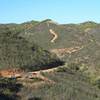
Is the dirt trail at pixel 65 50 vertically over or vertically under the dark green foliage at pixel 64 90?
under

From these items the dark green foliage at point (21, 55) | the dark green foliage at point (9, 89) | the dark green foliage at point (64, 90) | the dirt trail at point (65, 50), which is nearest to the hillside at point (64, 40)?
the dirt trail at point (65, 50)

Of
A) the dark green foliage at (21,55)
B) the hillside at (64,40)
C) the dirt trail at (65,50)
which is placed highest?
the dark green foliage at (21,55)

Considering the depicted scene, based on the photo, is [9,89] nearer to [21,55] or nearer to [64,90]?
[64,90]

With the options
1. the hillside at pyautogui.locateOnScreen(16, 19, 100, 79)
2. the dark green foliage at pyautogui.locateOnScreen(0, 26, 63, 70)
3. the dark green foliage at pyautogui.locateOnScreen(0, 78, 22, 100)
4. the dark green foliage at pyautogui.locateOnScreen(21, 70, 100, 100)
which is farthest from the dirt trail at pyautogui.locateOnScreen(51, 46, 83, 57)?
the dark green foliage at pyautogui.locateOnScreen(0, 78, 22, 100)

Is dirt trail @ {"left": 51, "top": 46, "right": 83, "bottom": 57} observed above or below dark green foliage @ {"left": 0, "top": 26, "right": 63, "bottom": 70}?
below

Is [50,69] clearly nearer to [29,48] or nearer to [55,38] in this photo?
[29,48]

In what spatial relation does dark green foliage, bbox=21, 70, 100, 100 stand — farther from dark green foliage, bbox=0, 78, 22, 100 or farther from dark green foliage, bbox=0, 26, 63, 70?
dark green foliage, bbox=0, 26, 63, 70

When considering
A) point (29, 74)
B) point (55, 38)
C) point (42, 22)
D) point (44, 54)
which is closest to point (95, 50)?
point (55, 38)

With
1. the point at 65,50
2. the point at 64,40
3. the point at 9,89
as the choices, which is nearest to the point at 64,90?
the point at 9,89

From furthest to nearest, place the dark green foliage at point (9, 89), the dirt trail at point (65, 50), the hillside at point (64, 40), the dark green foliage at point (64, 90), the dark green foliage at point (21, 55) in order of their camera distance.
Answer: the dirt trail at point (65, 50)
the hillside at point (64, 40)
the dark green foliage at point (21, 55)
the dark green foliage at point (64, 90)
the dark green foliage at point (9, 89)

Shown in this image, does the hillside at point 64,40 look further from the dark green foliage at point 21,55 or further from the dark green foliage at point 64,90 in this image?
the dark green foliage at point 64,90

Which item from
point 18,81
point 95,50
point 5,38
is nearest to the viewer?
point 18,81
